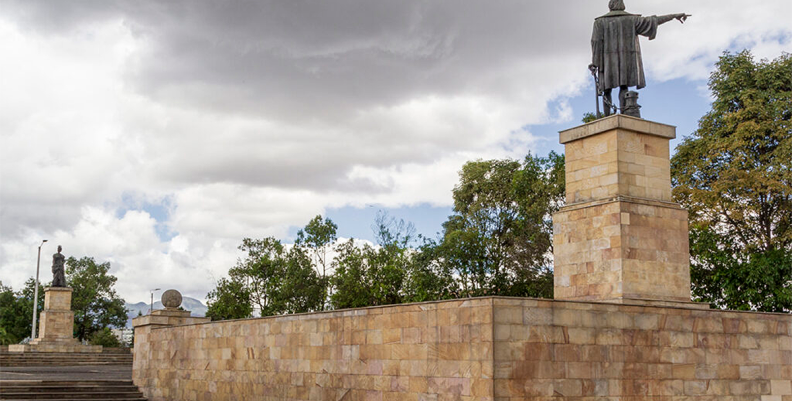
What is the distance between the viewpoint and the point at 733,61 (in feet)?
101

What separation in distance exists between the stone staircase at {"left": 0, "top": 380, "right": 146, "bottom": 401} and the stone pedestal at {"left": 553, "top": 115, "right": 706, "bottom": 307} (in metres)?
12.9

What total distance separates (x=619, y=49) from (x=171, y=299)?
44.6ft

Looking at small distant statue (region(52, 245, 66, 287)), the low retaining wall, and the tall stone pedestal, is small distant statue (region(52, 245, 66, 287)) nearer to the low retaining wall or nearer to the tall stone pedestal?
the tall stone pedestal

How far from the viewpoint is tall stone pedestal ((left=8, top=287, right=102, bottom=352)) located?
42.9 meters

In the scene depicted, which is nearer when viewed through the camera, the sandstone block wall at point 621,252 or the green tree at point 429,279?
the sandstone block wall at point 621,252

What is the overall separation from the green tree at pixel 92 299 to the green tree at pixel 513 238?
130 ft

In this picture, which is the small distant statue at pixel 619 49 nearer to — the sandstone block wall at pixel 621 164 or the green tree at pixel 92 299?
the sandstone block wall at pixel 621 164

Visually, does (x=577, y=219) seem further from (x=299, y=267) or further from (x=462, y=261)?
(x=299, y=267)

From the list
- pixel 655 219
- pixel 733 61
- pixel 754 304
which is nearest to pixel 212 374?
pixel 655 219

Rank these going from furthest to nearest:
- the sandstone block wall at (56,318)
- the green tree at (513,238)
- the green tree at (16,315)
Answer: the green tree at (16,315) → the sandstone block wall at (56,318) → the green tree at (513,238)

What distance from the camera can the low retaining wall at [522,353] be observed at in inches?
452

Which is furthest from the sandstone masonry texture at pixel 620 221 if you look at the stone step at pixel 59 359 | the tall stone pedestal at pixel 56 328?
the tall stone pedestal at pixel 56 328

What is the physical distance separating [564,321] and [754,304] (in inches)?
729

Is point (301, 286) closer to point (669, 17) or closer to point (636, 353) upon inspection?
point (669, 17)
